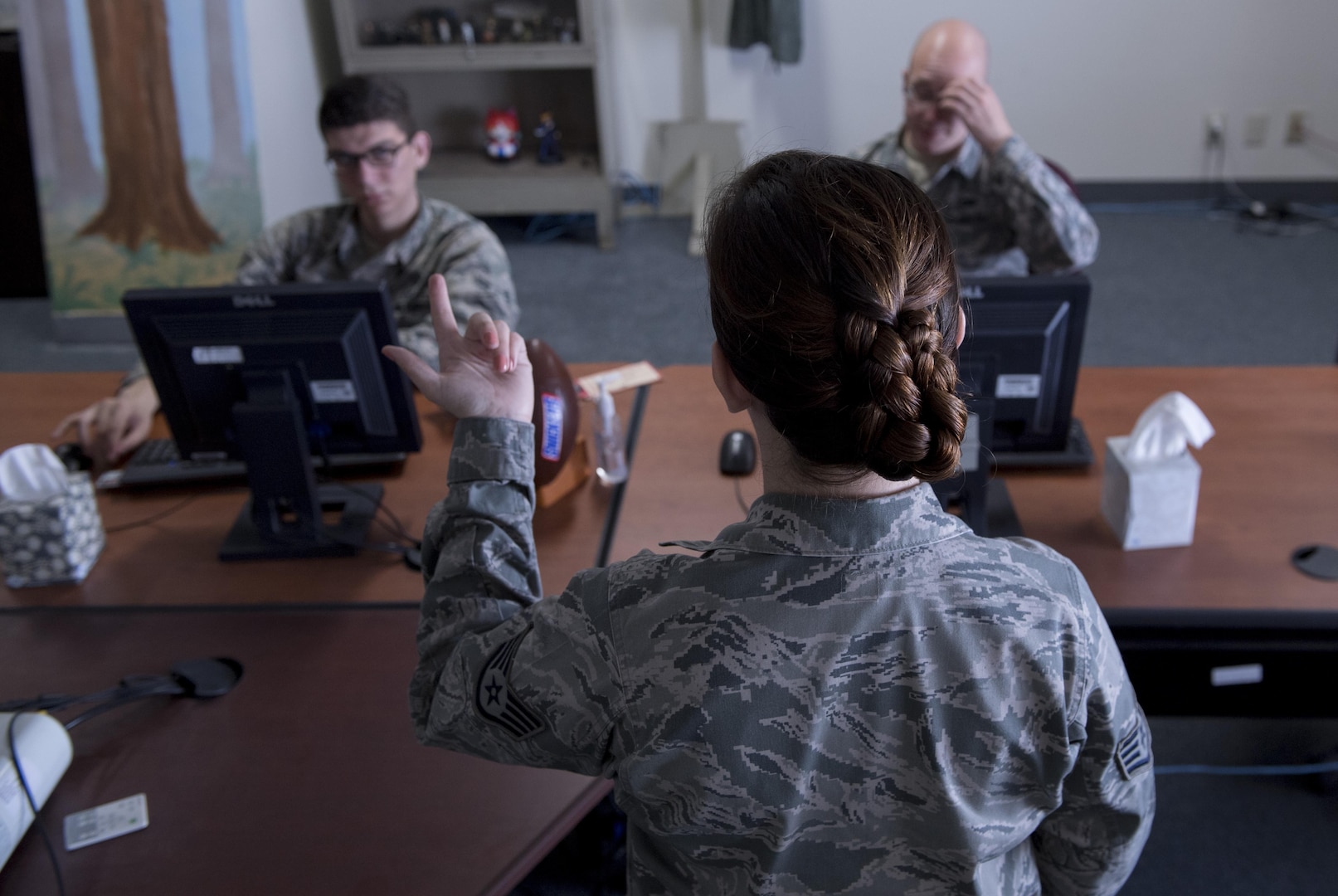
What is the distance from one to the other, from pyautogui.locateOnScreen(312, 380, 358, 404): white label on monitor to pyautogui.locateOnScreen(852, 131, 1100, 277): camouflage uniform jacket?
116cm

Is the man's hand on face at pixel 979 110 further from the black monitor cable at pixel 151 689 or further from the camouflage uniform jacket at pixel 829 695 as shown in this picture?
the black monitor cable at pixel 151 689

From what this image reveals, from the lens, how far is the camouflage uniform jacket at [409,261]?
2229mm

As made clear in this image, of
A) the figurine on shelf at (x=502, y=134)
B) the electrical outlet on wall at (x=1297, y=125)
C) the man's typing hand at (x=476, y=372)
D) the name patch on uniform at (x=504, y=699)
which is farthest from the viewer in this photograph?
the figurine on shelf at (x=502, y=134)

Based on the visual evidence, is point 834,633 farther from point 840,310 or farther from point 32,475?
point 32,475

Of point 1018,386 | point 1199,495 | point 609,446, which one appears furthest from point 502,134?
point 1199,495

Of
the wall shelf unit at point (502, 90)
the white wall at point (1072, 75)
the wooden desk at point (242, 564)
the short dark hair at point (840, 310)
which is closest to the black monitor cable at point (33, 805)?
the wooden desk at point (242, 564)

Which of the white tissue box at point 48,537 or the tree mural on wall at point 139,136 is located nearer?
the white tissue box at point 48,537

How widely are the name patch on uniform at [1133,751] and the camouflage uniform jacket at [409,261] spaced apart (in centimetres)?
156

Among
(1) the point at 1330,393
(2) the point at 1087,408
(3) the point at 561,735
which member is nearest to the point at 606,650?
(3) the point at 561,735

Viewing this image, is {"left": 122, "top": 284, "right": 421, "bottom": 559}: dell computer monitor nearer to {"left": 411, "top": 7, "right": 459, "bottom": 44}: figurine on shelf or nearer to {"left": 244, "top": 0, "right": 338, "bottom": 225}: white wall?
{"left": 244, "top": 0, "right": 338, "bottom": 225}: white wall

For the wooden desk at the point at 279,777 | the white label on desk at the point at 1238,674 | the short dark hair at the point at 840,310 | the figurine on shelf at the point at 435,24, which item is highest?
the figurine on shelf at the point at 435,24

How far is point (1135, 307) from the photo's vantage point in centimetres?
400

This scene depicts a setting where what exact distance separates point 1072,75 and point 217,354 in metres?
4.16

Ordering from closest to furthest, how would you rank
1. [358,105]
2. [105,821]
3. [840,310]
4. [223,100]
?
[840,310], [105,821], [358,105], [223,100]
